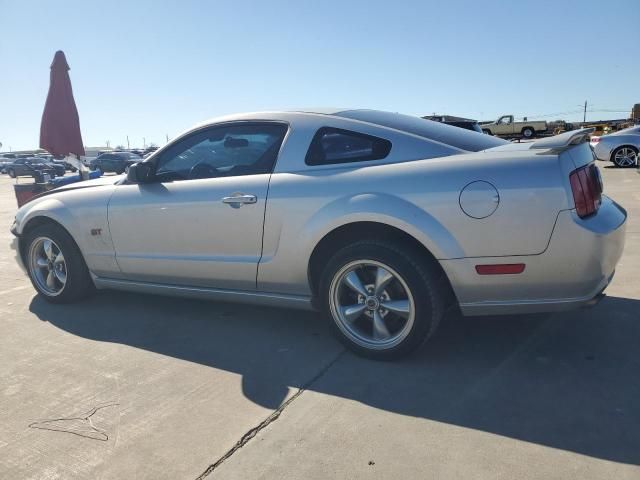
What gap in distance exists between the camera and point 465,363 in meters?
2.96

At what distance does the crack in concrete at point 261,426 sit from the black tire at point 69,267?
243cm

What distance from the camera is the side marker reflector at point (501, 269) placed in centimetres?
266

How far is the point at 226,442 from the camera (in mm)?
2342

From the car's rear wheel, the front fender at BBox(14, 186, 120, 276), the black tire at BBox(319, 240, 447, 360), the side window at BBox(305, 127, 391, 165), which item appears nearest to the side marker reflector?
the black tire at BBox(319, 240, 447, 360)

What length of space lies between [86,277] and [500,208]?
3.40 metres

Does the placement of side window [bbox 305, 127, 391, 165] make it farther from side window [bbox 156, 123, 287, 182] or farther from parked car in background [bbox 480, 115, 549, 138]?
parked car in background [bbox 480, 115, 549, 138]

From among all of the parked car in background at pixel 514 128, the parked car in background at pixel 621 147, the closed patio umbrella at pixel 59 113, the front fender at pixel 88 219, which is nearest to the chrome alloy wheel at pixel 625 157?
the parked car in background at pixel 621 147

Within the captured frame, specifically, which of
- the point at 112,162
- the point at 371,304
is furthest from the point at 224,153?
the point at 112,162

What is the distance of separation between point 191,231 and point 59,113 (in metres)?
4.98

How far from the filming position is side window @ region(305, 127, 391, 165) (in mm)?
3093

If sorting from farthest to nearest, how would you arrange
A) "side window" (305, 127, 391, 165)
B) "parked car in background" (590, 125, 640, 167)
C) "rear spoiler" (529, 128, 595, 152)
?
1. "parked car in background" (590, 125, 640, 167)
2. "side window" (305, 127, 391, 165)
3. "rear spoiler" (529, 128, 595, 152)

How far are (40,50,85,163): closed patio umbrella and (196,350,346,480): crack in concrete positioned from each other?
607 cm

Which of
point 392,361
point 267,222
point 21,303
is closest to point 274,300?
point 267,222

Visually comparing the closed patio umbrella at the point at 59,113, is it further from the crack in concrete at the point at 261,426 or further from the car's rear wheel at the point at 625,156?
the car's rear wheel at the point at 625,156
